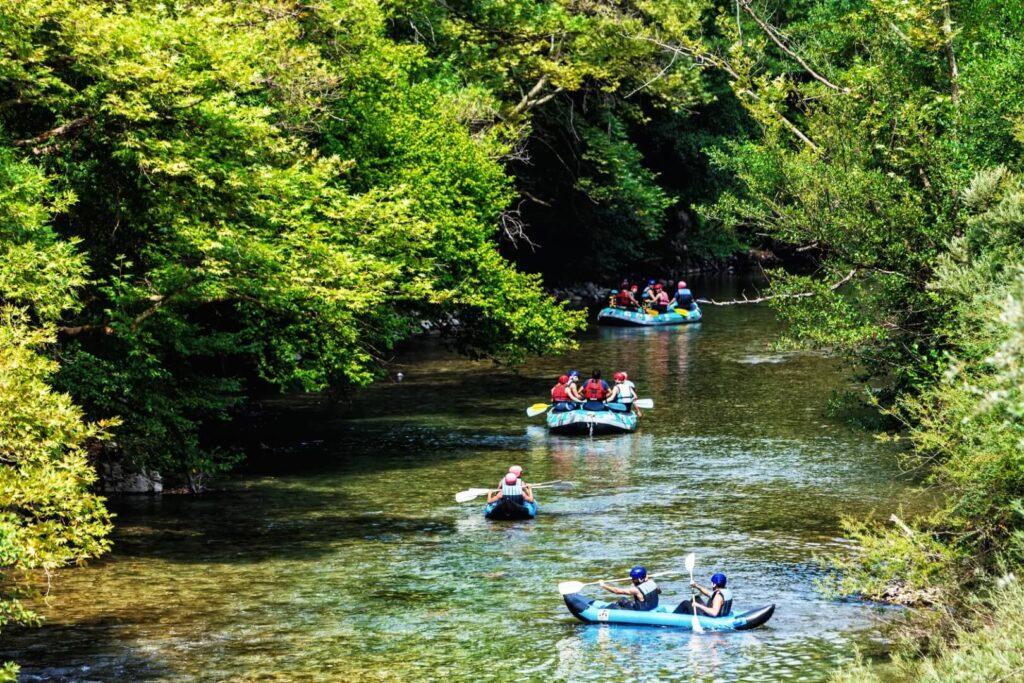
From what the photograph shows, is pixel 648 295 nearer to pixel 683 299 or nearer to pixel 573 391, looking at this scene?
pixel 683 299

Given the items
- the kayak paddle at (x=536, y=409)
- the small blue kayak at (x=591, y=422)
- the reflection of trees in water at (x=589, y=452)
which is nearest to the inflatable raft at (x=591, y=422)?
the small blue kayak at (x=591, y=422)

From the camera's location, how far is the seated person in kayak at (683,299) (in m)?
51.3

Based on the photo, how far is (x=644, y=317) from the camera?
2002 inches

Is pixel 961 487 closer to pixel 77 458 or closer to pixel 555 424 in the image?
pixel 77 458

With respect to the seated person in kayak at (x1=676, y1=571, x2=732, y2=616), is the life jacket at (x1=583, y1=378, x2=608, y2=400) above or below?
above

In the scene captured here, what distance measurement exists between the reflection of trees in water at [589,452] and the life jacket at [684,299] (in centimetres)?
2053

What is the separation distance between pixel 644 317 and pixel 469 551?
99.0 ft

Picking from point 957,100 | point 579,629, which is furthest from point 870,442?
point 579,629

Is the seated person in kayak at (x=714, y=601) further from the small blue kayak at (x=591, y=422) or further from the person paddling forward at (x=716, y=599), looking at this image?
the small blue kayak at (x=591, y=422)

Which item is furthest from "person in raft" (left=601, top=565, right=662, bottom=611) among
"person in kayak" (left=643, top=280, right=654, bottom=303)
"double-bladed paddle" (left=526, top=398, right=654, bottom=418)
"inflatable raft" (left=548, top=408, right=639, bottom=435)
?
"person in kayak" (left=643, top=280, right=654, bottom=303)

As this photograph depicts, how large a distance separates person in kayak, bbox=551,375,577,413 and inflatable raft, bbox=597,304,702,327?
18855mm

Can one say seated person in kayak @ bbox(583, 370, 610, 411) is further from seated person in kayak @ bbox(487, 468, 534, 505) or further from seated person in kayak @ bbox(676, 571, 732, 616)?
seated person in kayak @ bbox(676, 571, 732, 616)

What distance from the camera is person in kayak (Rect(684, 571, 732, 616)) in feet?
57.9

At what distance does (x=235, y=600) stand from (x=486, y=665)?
188 inches
